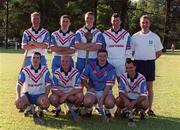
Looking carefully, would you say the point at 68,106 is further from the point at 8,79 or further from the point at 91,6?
the point at 91,6

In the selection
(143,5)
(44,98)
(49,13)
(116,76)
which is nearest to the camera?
(44,98)

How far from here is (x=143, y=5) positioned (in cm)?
10319

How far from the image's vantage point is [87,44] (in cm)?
1029

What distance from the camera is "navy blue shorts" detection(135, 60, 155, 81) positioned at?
10742 millimetres

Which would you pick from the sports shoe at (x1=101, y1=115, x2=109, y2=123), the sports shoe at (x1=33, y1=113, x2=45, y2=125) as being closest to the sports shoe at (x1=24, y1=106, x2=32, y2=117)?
the sports shoe at (x1=33, y1=113, x2=45, y2=125)

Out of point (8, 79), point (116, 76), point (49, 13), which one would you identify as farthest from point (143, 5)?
point (116, 76)

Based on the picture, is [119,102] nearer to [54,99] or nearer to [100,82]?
[100,82]

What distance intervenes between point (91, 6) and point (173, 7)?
1424cm

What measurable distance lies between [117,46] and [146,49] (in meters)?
0.74

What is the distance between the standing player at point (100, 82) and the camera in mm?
9867

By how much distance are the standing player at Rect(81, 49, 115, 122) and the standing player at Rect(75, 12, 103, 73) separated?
0.26 metres

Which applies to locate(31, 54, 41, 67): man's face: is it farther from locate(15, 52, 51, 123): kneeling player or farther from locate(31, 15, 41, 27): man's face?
locate(31, 15, 41, 27): man's face

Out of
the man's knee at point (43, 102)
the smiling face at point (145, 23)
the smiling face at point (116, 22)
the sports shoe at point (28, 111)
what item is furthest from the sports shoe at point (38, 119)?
the smiling face at point (145, 23)

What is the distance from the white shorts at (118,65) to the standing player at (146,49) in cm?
50
